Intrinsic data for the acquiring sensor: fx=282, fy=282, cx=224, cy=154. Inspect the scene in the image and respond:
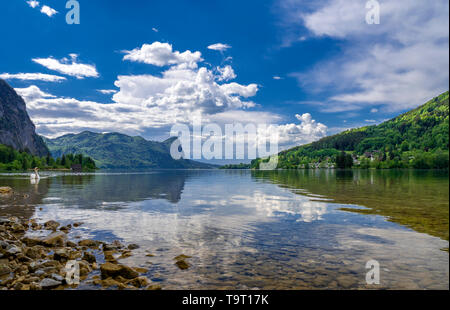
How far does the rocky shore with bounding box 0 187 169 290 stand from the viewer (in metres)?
12.7

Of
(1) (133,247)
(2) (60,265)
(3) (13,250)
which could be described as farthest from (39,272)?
(1) (133,247)

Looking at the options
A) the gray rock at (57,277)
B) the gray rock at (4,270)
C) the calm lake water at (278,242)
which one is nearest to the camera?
the gray rock at (57,277)

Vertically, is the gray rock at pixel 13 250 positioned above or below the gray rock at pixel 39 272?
above

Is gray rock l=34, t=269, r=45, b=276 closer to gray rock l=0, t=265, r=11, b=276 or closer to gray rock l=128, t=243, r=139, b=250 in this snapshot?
gray rock l=0, t=265, r=11, b=276

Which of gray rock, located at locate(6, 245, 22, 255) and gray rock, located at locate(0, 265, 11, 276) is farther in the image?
gray rock, located at locate(6, 245, 22, 255)

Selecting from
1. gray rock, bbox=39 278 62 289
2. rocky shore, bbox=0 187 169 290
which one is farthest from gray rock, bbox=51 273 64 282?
gray rock, bbox=39 278 62 289

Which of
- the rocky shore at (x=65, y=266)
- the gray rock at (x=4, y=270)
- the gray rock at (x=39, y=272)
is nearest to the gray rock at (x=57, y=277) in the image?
the rocky shore at (x=65, y=266)

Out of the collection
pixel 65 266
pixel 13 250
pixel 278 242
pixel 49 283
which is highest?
pixel 13 250

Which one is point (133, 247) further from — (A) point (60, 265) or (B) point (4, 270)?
(B) point (4, 270)

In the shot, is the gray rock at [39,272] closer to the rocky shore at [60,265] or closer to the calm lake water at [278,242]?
the rocky shore at [60,265]

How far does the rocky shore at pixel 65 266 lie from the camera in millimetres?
12734

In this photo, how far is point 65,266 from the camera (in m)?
14.9

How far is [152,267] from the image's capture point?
50.4ft

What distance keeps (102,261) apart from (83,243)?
4.19 m
